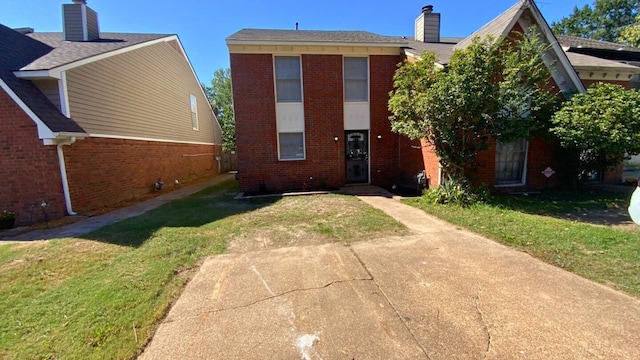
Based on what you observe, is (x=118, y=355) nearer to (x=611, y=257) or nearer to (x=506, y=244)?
(x=506, y=244)

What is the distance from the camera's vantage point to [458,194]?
7.10 metres

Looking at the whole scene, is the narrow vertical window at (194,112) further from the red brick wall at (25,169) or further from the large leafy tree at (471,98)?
the large leafy tree at (471,98)

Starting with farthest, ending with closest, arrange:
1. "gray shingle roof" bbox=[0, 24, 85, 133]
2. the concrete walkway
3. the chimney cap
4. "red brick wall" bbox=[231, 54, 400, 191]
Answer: the chimney cap, "red brick wall" bbox=[231, 54, 400, 191], "gray shingle roof" bbox=[0, 24, 85, 133], the concrete walkway

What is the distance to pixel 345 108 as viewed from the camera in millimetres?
10312

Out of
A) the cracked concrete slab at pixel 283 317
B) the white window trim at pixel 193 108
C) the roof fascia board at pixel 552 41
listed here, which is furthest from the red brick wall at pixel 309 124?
the white window trim at pixel 193 108

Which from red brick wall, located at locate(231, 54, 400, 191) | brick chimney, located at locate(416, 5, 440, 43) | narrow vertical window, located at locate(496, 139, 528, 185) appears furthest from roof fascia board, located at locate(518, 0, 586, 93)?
brick chimney, located at locate(416, 5, 440, 43)

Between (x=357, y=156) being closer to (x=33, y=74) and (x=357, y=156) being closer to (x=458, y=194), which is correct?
(x=458, y=194)

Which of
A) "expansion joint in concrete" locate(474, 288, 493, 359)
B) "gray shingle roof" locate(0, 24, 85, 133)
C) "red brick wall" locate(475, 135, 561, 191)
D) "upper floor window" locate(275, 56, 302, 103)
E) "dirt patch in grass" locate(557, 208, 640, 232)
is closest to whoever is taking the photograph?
"expansion joint in concrete" locate(474, 288, 493, 359)

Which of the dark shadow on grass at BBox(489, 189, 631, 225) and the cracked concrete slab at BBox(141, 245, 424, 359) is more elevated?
the dark shadow on grass at BBox(489, 189, 631, 225)

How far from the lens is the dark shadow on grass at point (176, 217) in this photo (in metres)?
5.19

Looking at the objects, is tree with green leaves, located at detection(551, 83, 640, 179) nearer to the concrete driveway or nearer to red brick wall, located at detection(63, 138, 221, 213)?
the concrete driveway

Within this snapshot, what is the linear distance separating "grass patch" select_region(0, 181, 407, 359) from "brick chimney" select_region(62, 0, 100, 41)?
→ 841 cm

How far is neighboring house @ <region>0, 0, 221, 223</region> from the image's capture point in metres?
6.61

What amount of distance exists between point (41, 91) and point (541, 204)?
13718 mm
